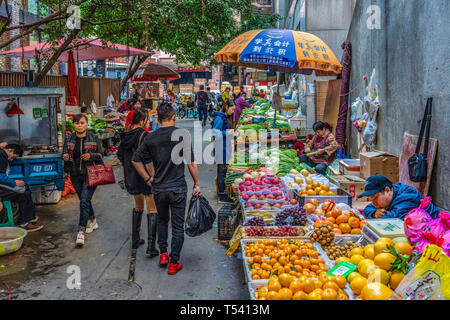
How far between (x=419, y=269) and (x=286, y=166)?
18.0 feet

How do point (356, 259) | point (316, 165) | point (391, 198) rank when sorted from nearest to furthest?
1. point (356, 259)
2. point (391, 198)
3. point (316, 165)

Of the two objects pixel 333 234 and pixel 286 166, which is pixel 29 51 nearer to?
pixel 286 166

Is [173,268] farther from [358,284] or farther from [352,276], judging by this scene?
[358,284]

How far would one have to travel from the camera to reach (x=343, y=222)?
5.17m

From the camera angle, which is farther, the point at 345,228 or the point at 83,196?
the point at 83,196

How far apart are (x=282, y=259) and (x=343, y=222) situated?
48.5 inches

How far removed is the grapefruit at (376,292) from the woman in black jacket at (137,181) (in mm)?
3211

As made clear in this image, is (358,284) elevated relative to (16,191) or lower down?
lower down

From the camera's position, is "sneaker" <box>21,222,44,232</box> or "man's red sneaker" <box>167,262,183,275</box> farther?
"sneaker" <box>21,222,44,232</box>

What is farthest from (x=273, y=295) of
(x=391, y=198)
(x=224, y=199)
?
(x=224, y=199)

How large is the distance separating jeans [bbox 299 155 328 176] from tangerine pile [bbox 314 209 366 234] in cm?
320

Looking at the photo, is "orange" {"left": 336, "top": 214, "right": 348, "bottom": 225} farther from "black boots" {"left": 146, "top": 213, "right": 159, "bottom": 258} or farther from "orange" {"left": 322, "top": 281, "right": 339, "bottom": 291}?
"black boots" {"left": 146, "top": 213, "right": 159, "bottom": 258}

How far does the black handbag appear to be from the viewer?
5160 millimetres

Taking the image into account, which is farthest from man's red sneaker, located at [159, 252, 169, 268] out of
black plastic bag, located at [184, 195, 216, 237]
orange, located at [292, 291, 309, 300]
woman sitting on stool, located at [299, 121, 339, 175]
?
woman sitting on stool, located at [299, 121, 339, 175]
